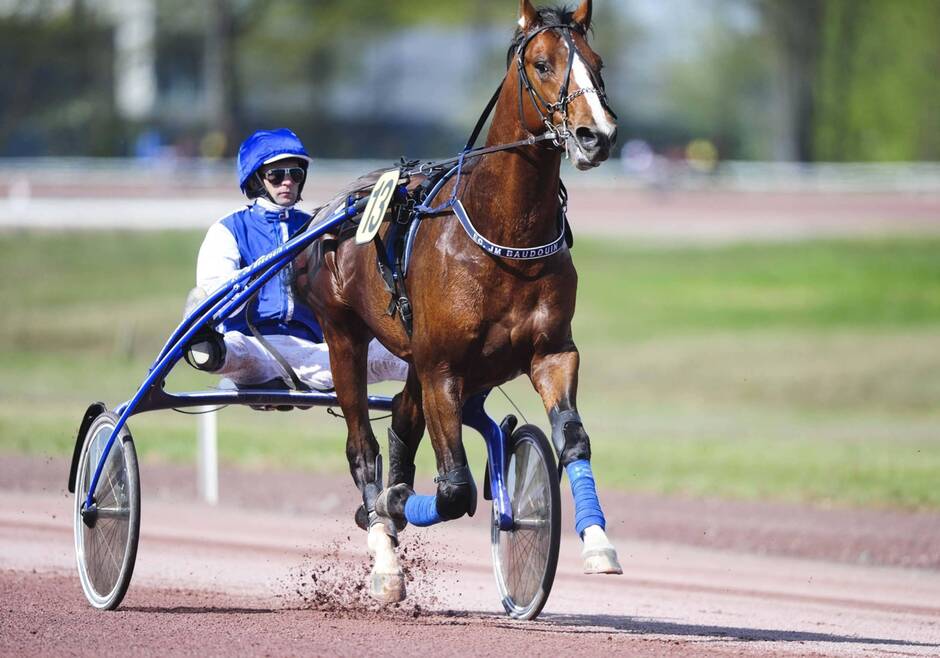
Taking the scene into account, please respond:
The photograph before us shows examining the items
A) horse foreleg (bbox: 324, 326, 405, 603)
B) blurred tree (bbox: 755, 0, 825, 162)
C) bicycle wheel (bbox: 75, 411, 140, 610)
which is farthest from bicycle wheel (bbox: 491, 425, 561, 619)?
blurred tree (bbox: 755, 0, 825, 162)

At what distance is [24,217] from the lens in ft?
89.4

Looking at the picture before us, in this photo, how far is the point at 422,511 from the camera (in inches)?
222

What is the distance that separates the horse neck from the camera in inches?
205

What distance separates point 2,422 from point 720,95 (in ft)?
155

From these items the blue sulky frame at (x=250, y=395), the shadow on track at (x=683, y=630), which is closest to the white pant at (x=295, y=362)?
the blue sulky frame at (x=250, y=395)

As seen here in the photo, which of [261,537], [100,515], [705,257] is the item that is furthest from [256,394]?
[705,257]

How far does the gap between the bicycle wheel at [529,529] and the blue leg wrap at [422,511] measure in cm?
29

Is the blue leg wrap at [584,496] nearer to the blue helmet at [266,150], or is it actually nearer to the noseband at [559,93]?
the noseband at [559,93]

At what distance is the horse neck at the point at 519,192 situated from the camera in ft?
17.1

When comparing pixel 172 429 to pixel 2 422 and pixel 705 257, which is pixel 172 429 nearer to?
pixel 2 422

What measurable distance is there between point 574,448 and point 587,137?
1.03m

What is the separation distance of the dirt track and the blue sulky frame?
551mm

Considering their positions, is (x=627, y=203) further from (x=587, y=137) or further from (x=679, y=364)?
(x=587, y=137)

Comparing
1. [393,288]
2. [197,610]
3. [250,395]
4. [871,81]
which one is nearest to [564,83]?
[393,288]
